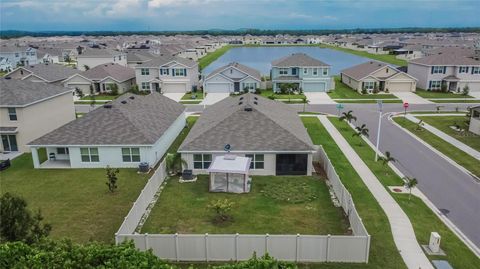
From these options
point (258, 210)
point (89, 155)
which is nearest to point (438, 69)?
point (258, 210)

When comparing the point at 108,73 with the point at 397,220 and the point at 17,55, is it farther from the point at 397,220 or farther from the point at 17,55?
the point at 17,55

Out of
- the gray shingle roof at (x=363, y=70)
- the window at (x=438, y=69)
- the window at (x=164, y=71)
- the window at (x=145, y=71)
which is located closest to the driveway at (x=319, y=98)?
the gray shingle roof at (x=363, y=70)

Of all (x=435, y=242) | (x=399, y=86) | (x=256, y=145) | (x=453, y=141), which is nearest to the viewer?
(x=435, y=242)

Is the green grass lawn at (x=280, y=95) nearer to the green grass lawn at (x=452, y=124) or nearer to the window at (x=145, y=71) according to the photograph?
the green grass lawn at (x=452, y=124)

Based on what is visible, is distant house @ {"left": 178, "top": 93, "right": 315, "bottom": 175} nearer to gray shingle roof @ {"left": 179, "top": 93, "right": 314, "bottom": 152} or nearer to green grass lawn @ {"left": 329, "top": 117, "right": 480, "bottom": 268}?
gray shingle roof @ {"left": 179, "top": 93, "right": 314, "bottom": 152}

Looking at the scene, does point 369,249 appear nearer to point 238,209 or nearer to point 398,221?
point 398,221
